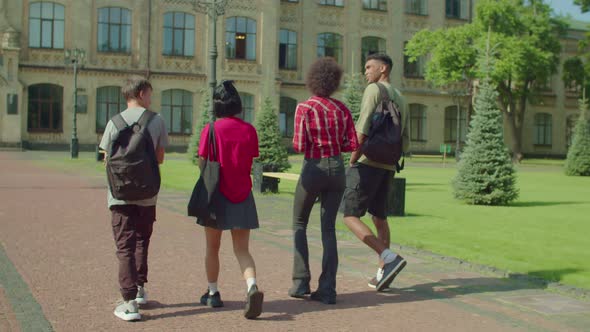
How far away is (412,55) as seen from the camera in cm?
4709

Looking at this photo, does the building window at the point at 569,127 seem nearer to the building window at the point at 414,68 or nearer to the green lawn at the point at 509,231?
the building window at the point at 414,68

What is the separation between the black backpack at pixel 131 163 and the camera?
5812mm

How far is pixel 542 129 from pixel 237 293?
5478 centimetres

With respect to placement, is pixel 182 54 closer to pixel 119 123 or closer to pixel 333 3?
pixel 333 3

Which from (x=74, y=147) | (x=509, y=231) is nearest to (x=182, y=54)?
(x=74, y=147)

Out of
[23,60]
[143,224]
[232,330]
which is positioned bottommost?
[232,330]

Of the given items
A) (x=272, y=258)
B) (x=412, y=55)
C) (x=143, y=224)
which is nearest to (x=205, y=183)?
(x=143, y=224)

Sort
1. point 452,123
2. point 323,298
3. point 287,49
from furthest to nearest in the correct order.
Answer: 1. point 452,123
2. point 287,49
3. point 323,298

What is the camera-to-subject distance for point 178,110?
45281mm

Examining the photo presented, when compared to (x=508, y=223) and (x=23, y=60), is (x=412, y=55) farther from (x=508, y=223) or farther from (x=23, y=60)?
(x=508, y=223)

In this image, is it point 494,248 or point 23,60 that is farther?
point 23,60

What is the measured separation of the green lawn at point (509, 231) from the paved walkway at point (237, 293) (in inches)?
26.7

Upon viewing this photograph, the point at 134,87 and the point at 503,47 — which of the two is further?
the point at 503,47

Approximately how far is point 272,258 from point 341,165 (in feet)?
7.95
